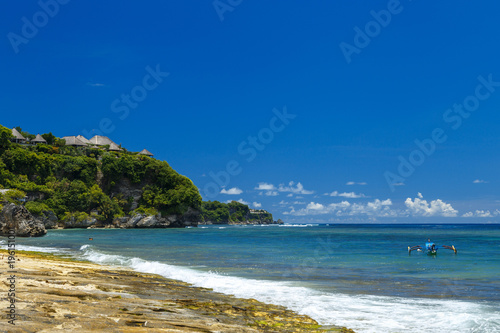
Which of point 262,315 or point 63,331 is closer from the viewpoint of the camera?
point 63,331

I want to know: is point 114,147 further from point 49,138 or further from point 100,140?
point 49,138

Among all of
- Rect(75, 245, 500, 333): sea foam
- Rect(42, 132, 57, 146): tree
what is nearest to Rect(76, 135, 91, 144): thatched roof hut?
Rect(42, 132, 57, 146): tree

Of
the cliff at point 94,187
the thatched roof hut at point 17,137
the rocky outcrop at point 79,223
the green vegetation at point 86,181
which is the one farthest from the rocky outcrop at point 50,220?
the thatched roof hut at point 17,137

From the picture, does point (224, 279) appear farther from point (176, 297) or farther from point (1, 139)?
point (1, 139)

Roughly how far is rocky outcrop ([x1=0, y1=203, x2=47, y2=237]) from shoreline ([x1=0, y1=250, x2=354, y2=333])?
151 feet

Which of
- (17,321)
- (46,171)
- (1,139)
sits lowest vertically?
(17,321)

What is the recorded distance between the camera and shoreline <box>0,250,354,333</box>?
792 cm

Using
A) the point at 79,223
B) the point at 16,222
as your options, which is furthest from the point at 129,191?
the point at 16,222

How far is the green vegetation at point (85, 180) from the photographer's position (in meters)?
97.4

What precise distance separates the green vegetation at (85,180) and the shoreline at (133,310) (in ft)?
262

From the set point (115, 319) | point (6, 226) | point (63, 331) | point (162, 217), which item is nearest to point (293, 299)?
point (115, 319)

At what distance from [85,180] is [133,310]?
360ft

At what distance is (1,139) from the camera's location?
320 ft

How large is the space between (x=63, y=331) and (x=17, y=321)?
0.96 meters
